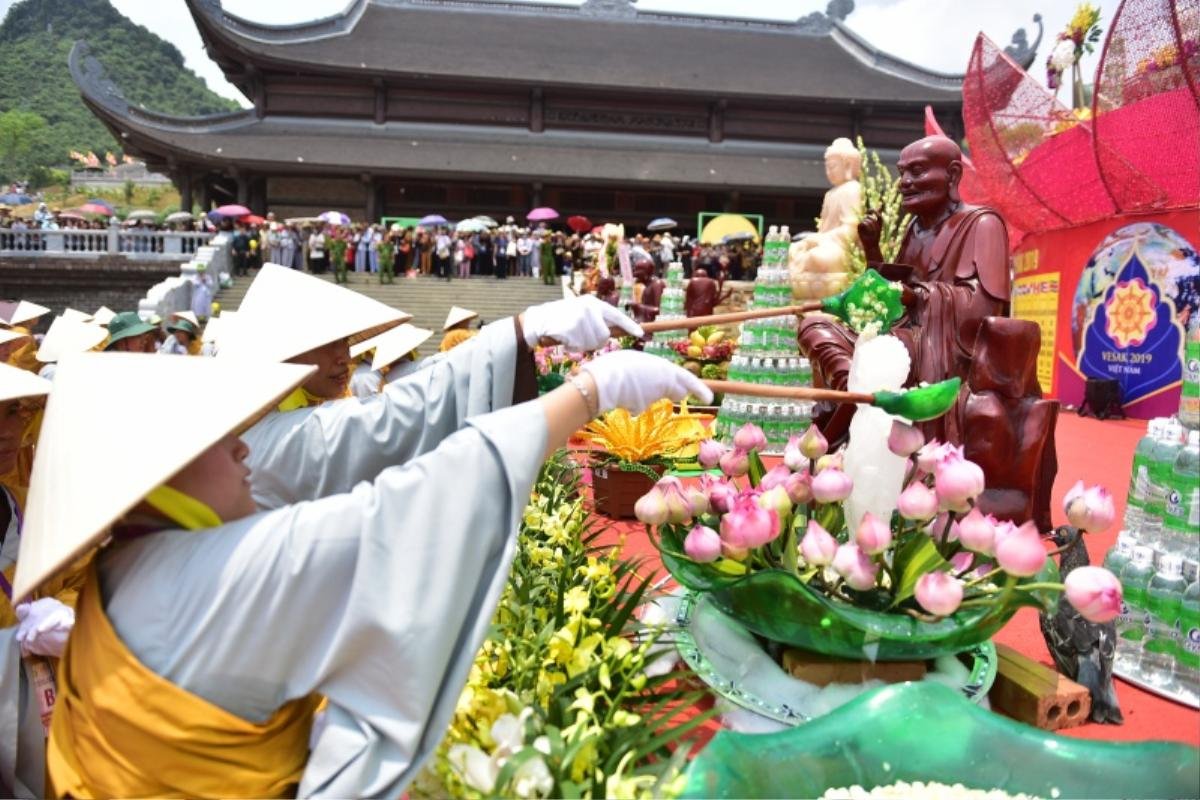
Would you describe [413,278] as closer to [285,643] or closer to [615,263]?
[615,263]

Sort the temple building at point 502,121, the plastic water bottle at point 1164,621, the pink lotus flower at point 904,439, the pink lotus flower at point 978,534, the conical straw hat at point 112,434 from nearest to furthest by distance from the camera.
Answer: the conical straw hat at point 112,434, the pink lotus flower at point 978,534, the pink lotus flower at point 904,439, the plastic water bottle at point 1164,621, the temple building at point 502,121

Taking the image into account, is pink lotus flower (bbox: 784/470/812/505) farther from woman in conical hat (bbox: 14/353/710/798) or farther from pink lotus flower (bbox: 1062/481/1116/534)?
woman in conical hat (bbox: 14/353/710/798)

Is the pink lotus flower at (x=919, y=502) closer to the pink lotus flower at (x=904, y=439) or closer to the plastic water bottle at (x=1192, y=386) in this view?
the pink lotus flower at (x=904, y=439)

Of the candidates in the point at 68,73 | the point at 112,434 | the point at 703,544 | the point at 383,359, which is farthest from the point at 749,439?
the point at 68,73

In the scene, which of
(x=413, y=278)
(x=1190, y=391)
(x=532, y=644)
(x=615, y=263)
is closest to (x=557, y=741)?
(x=532, y=644)

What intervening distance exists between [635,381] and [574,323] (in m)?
0.78

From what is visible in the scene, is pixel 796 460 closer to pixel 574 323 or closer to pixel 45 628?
pixel 574 323

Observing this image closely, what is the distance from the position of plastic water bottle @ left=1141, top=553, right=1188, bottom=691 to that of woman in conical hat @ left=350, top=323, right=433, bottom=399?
3880 millimetres

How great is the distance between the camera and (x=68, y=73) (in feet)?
180

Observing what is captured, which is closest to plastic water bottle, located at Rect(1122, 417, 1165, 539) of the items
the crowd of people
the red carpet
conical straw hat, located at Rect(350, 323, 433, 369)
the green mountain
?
the red carpet

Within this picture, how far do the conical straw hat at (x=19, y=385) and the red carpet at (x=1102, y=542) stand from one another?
1.69 m

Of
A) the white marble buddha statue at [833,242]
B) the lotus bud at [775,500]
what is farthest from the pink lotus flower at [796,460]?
the white marble buddha statue at [833,242]

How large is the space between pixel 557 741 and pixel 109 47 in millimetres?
69013

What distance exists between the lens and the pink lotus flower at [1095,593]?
156 centimetres
